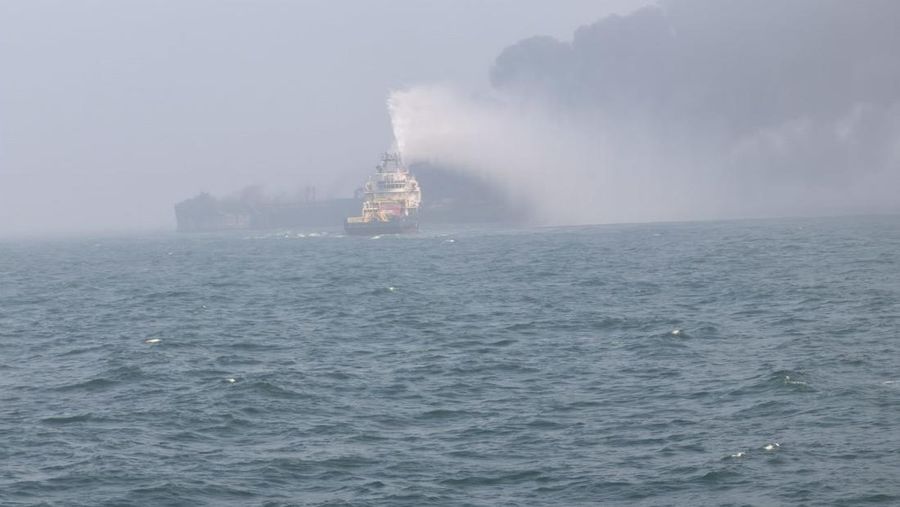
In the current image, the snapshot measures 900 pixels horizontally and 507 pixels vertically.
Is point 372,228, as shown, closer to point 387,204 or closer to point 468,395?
point 387,204

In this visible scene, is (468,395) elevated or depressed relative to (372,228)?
depressed

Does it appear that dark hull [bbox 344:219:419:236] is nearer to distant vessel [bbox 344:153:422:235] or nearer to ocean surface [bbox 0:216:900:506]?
distant vessel [bbox 344:153:422:235]

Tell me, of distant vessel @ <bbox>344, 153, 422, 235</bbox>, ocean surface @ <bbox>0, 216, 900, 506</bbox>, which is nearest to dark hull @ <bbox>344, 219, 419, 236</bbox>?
distant vessel @ <bbox>344, 153, 422, 235</bbox>

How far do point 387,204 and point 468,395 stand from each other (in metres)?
150

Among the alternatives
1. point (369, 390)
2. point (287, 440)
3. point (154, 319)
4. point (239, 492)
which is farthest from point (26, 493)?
point (154, 319)

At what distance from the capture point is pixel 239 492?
24.6m

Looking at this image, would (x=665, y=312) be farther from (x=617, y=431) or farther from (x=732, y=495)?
(x=732, y=495)

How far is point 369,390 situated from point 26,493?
42.3ft

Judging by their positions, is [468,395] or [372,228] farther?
[372,228]

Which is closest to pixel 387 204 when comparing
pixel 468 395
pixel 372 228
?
pixel 372 228

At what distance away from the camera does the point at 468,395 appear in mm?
34375

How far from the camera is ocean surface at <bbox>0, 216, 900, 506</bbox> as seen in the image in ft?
81.7

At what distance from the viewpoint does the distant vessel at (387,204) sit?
172250 mm

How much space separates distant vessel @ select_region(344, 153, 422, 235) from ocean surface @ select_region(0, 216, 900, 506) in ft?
331
